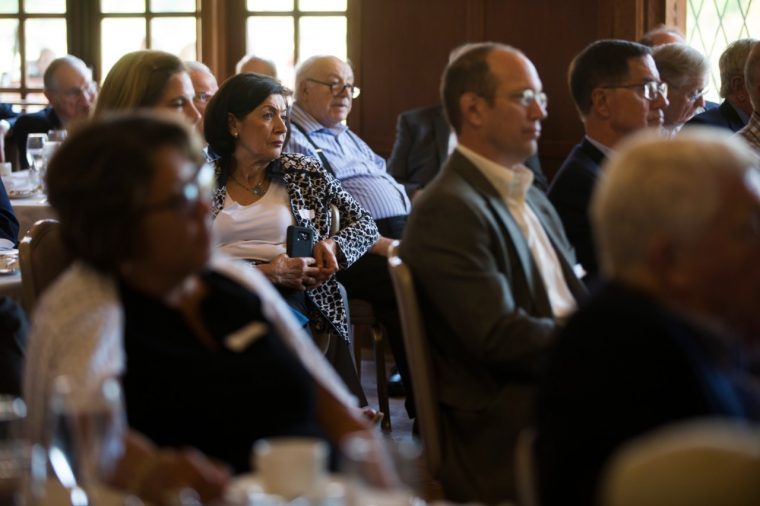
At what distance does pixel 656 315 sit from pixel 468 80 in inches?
69.8

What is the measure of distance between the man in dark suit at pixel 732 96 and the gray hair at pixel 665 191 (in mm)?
3856

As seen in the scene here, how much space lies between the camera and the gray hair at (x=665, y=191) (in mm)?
1771

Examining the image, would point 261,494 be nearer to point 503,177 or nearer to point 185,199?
point 185,199

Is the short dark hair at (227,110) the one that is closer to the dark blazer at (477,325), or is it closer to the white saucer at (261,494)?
the dark blazer at (477,325)

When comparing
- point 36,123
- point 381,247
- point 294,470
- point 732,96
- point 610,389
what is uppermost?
point 732,96

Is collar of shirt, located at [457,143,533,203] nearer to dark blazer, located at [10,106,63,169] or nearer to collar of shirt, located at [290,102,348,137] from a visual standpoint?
collar of shirt, located at [290,102,348,137]

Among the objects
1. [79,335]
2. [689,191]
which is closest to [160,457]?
[79,335]

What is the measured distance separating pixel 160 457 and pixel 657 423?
28.9 inches

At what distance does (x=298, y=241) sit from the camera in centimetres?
444

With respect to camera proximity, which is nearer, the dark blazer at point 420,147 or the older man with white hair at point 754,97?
the older man with white hair at point 754,97

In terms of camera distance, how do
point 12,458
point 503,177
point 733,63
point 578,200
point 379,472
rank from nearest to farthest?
point 379,472, point 12,458, point 503,177, point 578,200, point 733,63

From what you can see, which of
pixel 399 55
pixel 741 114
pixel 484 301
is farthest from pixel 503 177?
pixel 399 55

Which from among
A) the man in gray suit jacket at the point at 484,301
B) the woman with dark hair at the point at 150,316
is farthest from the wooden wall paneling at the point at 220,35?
the woman with dark hair at the point at 150,316

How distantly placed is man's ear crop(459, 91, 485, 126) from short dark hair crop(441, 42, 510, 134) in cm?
1
